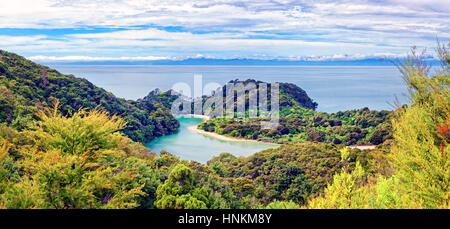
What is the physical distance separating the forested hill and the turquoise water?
6.10 ft

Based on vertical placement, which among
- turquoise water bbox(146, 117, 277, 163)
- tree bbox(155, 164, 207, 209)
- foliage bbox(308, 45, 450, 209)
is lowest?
turquoise water bbox(146, 117, 277, 163)

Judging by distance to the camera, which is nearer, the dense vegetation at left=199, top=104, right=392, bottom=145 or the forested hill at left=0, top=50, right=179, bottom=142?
the forested hill at left=0, top=50, right=179, bottom=142

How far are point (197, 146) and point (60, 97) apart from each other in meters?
A: 11.7

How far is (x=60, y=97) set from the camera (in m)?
31.7

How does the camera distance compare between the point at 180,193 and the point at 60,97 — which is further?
the point at 60,97

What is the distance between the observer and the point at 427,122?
27.4ft

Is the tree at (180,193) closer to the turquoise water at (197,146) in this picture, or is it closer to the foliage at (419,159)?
the foliage at (419,159)

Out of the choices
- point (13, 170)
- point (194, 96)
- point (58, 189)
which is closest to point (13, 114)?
point (13, 170)

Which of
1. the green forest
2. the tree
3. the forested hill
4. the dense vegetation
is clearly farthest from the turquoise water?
the tree

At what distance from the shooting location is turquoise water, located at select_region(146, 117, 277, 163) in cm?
2970

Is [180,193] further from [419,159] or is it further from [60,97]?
[60,97]

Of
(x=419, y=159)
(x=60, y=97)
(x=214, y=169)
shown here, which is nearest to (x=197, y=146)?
(x=60, y=97)

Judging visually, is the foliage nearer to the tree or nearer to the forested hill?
the tree

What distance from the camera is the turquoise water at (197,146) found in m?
29.7
